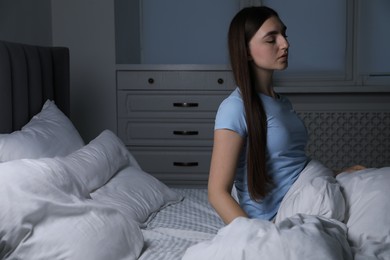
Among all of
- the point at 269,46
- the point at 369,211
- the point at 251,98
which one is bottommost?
the point at 369,211

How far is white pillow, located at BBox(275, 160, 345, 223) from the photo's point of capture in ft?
3.92

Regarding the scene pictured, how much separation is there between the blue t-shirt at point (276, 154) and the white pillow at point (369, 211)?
0.17m

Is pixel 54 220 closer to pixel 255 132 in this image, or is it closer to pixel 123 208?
pixel 123 208

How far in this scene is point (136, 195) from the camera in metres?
1.80

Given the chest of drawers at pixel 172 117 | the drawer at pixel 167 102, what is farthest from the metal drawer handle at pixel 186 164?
the drawer at pixel 167 102

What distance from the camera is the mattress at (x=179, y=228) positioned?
1.39 m

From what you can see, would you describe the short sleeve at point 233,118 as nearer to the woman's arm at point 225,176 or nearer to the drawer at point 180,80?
the woman's arm at point 225,176

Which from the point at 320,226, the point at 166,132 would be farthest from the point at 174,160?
the point at 320,226

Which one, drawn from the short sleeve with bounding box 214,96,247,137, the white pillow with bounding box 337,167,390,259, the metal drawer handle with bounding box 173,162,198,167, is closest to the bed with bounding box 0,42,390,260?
the white pillow with bounding box 337,167,390,259

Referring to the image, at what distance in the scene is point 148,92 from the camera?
319cm

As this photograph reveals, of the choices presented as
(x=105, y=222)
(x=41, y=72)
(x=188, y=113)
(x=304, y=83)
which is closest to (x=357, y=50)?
(x=304, y=83)

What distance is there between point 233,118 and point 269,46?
0.23m

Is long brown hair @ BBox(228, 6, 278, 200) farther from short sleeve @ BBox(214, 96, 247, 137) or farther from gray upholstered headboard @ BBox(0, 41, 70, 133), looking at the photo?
gray upholstered headboard @ BBox(0, 41, 70, 133)

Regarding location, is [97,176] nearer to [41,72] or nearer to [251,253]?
[41,72]
